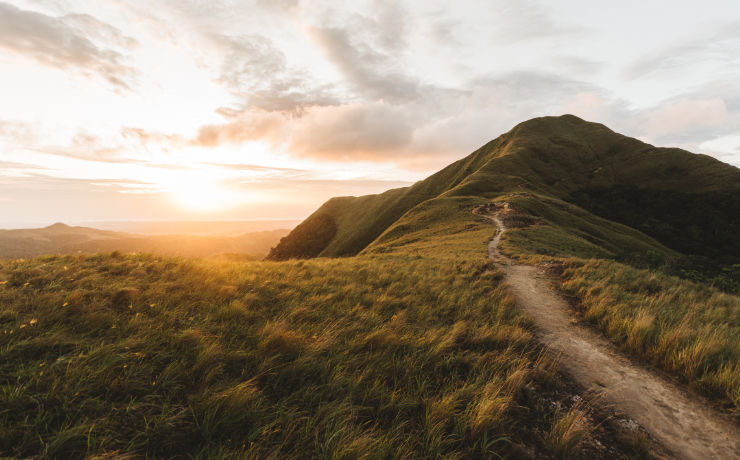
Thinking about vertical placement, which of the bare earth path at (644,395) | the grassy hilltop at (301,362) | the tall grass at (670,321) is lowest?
the bare earth path at (644,395)

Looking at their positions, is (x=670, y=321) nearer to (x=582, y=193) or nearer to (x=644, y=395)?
(x=644, y=395)

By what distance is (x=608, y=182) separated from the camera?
90312 millimetres

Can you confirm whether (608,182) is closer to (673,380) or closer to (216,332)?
(673,380)

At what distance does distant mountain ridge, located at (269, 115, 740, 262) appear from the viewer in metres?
57.5

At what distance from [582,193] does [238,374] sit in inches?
4109

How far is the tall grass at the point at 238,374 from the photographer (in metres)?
2.73

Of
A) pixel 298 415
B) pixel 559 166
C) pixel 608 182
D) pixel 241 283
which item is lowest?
pixel 298 415

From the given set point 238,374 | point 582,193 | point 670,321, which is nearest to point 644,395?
point 670,321

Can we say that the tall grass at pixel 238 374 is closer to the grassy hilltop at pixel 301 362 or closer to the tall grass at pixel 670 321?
the grassy hilltop at pixel 301 362

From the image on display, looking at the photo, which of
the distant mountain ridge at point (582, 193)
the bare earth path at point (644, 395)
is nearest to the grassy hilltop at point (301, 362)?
the bare earth path at point (644, 395)

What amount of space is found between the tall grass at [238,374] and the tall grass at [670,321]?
8.69 feet

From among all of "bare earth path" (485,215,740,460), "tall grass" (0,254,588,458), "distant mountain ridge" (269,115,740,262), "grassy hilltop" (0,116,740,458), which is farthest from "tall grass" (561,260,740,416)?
"distant mountain ridge" (269,115,740,262)

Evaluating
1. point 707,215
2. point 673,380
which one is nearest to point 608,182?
point 707,215

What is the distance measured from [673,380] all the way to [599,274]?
8.25 metres
